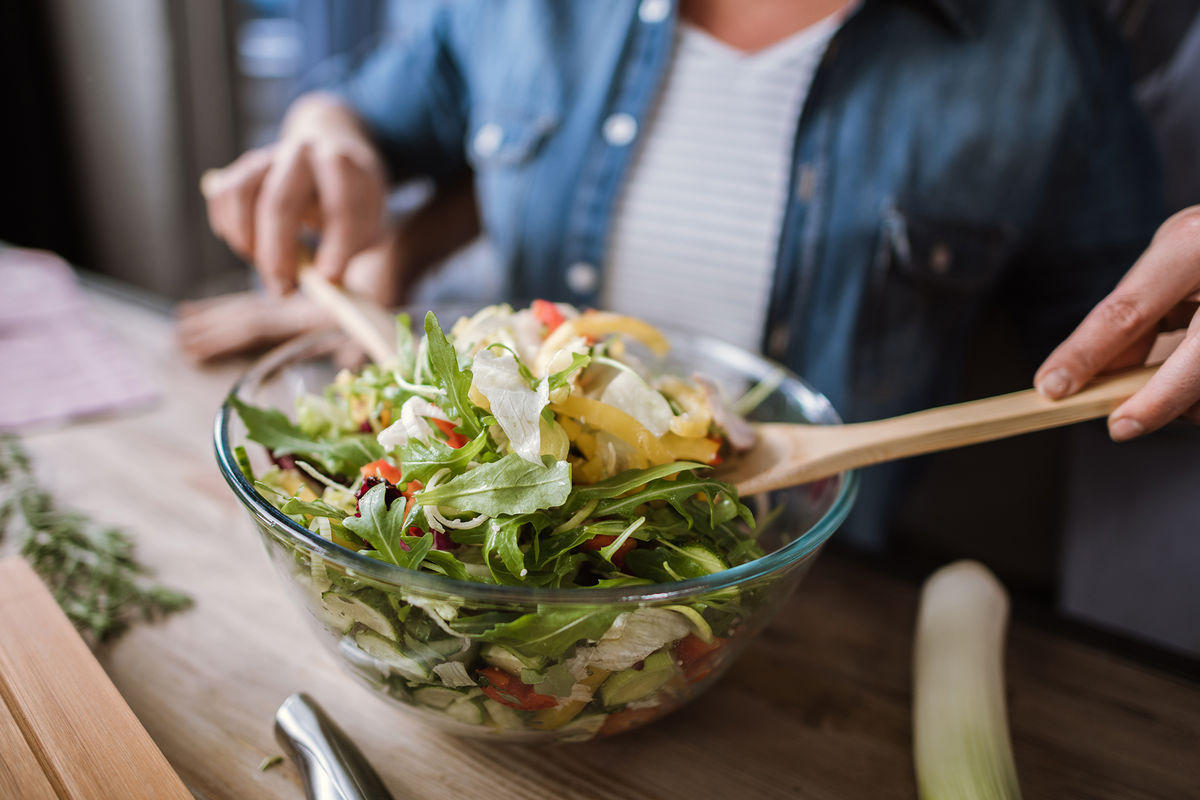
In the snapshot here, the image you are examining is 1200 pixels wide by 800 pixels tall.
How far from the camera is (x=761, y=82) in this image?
1.46 meters

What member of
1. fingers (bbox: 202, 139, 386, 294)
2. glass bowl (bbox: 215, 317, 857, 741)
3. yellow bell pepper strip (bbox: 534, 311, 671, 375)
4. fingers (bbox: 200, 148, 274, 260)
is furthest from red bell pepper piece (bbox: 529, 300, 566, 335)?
fingers (bbox: 200, 148, 274, 260)

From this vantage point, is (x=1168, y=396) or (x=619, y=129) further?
(x=619, y=129)

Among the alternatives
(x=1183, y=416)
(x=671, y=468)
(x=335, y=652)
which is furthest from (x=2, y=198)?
(x=1183, y=416)

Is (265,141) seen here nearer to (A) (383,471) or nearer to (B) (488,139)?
(B) (488,139)

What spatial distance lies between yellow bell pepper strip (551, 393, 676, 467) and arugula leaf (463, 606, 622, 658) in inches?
7.0

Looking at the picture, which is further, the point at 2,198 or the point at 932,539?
the point at 2,198

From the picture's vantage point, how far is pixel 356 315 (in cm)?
105

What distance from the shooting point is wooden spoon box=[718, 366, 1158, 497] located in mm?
745

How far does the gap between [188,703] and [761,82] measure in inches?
52.8

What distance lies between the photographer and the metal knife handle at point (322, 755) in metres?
0.61

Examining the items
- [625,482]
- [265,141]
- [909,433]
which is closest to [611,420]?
[625,482]

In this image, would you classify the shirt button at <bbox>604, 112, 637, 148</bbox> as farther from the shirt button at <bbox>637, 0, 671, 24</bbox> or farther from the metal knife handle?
the metal knife handle

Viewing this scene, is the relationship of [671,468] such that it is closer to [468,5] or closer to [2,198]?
[468,5]

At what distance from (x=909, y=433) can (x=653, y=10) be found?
42.2 inches
